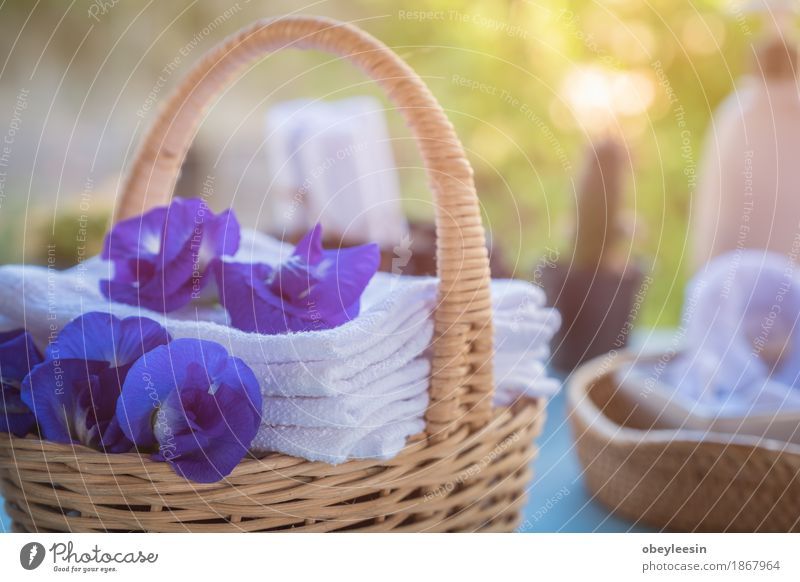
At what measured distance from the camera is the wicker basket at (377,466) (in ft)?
0.97

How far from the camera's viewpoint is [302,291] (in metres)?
0.33

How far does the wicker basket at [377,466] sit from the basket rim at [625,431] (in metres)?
0.06

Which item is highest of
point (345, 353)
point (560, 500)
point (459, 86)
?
point (459, 86)

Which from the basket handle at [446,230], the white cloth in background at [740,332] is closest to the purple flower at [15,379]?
the basket handle at [446,230]

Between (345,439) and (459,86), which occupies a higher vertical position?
(459,86)

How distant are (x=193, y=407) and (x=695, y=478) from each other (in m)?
0.22

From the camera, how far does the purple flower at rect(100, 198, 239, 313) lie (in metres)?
0.35

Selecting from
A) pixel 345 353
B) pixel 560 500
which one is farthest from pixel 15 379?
pixel 560 500

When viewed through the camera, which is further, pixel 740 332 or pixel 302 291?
pixel 740 332

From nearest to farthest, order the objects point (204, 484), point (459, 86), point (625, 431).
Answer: point (204, 484), point (625, 431), point (459, 86)

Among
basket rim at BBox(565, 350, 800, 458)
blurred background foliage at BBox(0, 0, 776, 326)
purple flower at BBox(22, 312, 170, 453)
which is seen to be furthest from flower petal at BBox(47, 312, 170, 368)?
blurred background foliage at BBox(0, 0, 776, 326)

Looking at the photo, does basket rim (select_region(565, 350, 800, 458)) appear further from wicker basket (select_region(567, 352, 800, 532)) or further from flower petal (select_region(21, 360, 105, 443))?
flower petal (select_region(21, 360, 105, 443))

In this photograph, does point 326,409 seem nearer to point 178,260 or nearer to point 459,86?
point 178,260
